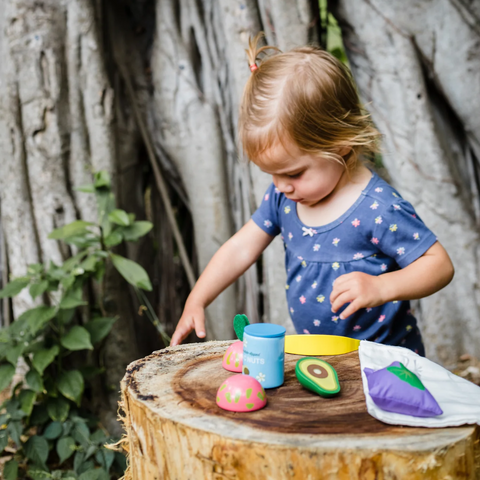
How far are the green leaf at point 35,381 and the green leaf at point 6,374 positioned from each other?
6 centimetres

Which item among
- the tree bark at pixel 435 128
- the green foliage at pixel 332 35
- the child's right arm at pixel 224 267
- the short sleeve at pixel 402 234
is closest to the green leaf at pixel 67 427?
the child's right arm at pixel 224 267

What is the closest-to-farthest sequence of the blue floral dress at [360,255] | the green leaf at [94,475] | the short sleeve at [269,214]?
1. the blue floral dress at [360,255]
2. the green leaf at [94,475]
3. the short sleeve at [269,214]

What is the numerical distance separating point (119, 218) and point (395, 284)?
1.10 m

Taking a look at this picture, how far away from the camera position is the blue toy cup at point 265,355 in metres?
0.95

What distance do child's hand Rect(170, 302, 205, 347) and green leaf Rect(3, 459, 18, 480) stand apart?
0.79 m

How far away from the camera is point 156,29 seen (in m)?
2.53

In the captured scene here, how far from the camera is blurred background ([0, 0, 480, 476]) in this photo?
2068mm

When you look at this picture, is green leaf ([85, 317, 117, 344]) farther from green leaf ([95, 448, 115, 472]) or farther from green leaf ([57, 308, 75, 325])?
green leaf ([95, 448, 115, 472])

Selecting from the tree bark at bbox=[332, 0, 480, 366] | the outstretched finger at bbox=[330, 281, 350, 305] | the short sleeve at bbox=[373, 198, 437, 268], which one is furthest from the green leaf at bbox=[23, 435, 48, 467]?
the tree bark at bbox=[332, 0, 480, 366]

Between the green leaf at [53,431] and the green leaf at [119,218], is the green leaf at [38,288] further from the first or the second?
the green leaf at [53,431]

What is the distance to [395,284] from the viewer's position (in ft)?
3.88

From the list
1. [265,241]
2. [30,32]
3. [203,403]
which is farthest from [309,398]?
[30,32]

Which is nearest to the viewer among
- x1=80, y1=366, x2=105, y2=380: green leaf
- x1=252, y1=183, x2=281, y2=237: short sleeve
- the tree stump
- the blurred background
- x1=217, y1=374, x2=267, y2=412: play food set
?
the tree stump

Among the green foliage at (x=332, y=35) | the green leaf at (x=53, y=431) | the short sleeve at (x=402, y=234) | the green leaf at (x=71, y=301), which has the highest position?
the green foliage at (x=332, y=35)
